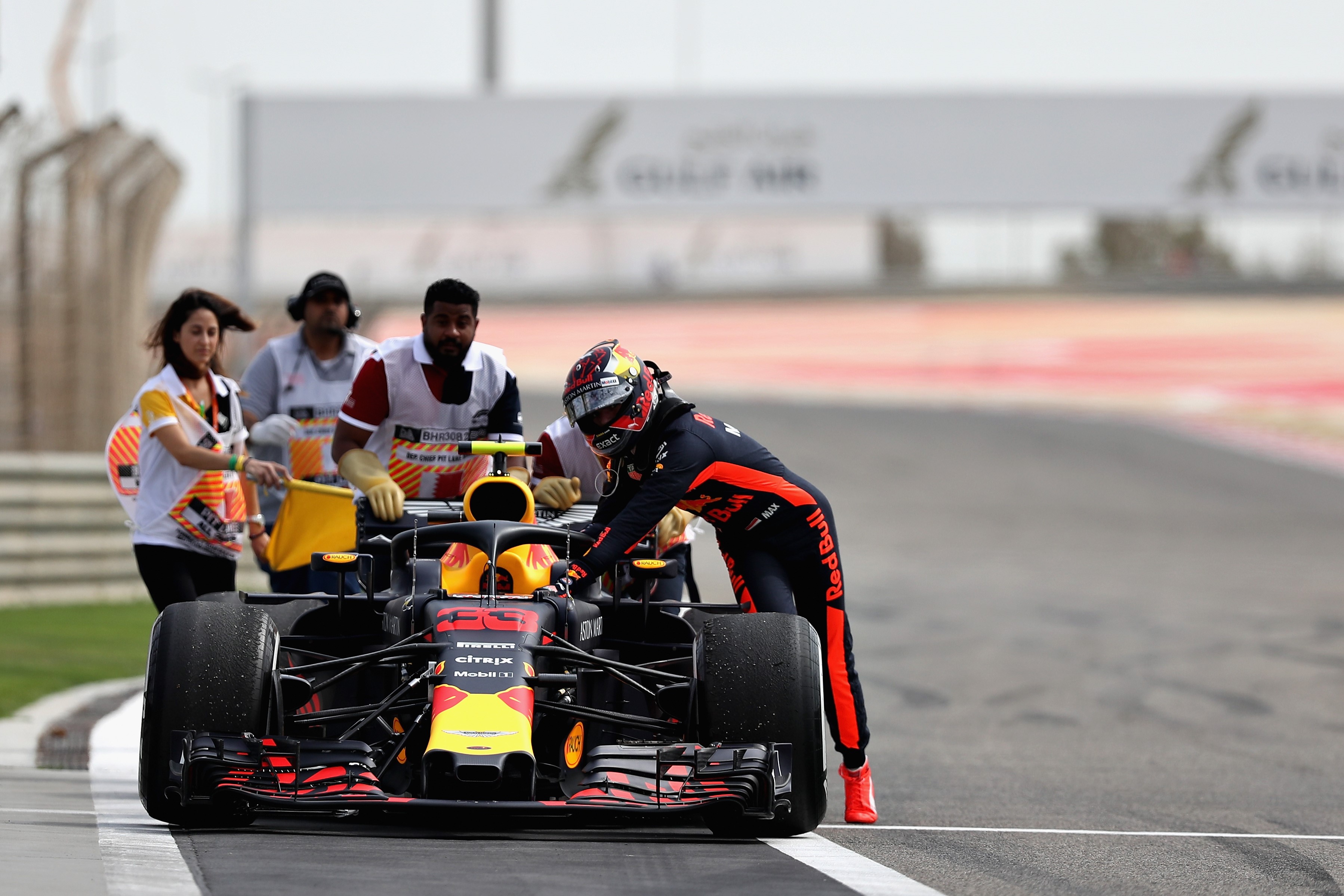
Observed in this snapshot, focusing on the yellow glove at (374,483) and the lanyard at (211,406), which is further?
the lanyard at (211,406)

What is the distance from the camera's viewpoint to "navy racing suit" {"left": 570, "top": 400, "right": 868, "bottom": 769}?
22.0 feet

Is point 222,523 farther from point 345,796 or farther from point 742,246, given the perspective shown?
point 742,246

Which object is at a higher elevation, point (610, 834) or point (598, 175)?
point (598, 175)

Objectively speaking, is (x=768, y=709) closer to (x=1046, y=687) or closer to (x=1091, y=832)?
(x=1091, y=832)

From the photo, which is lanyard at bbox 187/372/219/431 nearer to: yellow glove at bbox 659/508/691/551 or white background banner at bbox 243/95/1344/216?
yellow glove at bbox 659/508/691/551

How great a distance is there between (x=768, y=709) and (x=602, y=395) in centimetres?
124

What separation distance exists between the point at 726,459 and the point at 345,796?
75.1 inches

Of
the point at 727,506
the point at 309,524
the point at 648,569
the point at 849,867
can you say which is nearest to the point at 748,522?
the point at 727,506

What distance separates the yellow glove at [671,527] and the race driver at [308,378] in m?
2.02

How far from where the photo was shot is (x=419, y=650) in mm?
6059

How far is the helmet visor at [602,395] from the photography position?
6.63 meters

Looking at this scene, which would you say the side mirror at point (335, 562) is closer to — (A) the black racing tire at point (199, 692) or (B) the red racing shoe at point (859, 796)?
(A) the black racing tire at point (199, 692)

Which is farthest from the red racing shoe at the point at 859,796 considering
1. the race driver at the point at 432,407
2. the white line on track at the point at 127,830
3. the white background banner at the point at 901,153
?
the white background banner at the point at 901,153

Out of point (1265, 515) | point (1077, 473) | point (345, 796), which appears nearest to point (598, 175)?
point (1077, 473)
